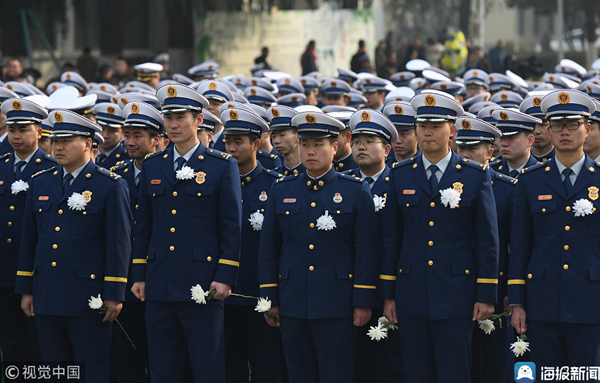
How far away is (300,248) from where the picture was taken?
18.1ft

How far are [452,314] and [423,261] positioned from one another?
357 mm

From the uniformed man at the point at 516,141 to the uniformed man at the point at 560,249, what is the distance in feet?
4.74

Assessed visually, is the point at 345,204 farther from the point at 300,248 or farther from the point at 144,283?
the point at 144,283

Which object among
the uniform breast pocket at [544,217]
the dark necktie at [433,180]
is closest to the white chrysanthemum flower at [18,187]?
the dark necktie at [433,180]

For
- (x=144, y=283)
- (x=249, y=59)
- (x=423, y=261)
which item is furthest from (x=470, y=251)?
(x=249, y=59)

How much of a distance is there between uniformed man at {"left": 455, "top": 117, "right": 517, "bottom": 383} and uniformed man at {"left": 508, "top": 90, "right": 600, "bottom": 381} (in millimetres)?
656

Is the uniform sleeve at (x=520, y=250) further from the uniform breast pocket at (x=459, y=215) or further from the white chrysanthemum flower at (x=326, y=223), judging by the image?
the white chrysanthemum flower at (x=326, y=223)

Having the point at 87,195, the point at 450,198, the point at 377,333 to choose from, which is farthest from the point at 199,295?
the point at 450,198

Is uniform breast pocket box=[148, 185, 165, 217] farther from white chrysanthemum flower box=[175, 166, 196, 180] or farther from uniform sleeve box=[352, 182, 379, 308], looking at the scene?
uniform sleeve box=[352, 182, 379, 308]

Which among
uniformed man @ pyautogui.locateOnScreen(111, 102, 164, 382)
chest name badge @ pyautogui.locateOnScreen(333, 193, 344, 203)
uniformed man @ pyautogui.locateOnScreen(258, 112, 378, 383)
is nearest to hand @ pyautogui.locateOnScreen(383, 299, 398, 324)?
uniformed man @ pyautogui.locateOnScreen(258, 112, 378, 383)

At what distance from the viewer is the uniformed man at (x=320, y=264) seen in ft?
17.7

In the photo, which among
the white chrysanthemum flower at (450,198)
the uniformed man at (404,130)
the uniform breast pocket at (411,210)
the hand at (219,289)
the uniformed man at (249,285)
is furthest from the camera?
the uniformed man at (404,130)

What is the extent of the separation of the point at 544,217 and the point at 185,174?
7.47 ft

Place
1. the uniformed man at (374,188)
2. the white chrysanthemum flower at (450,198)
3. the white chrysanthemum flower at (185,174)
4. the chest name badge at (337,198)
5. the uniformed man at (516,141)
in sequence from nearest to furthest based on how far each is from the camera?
the white chrysanthemum flower at (450,198), the chest name badge at (337,198), the white chrysanthemum flower at (185,174), the uniformed man at (374,188), the uniformed man at (516,141)
